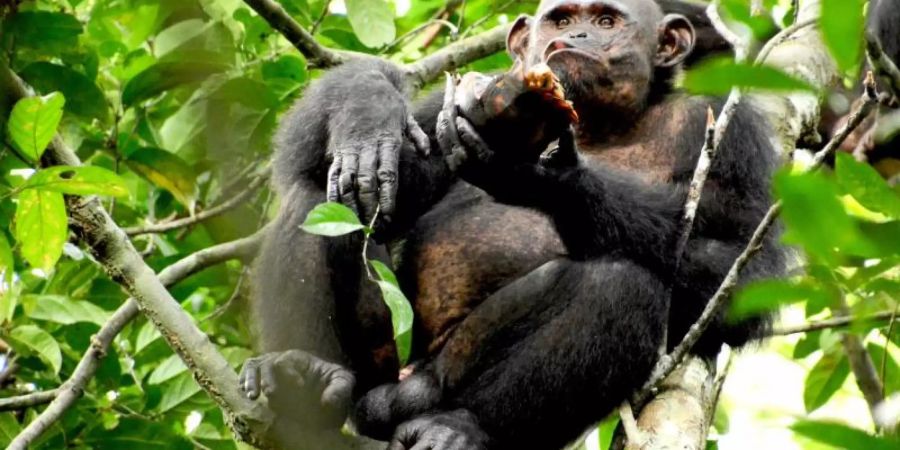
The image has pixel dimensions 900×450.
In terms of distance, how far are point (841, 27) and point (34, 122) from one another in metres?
2.97

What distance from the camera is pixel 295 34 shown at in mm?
5781

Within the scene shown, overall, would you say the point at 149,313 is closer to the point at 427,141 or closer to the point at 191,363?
the point at 191,363

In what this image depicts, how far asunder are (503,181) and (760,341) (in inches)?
55.7

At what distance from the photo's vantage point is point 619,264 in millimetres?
4348

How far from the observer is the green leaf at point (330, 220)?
11.4 feet

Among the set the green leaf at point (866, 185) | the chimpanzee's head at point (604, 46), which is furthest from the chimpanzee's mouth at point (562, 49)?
the green leaf at point (866, 185)

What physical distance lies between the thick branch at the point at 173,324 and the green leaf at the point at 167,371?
5.44 feet

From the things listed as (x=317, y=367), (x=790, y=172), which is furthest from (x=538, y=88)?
(x=790, y=172)

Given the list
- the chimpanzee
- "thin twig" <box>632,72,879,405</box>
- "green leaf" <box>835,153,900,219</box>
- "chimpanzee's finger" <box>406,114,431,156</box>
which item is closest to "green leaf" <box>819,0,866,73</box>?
"green leaf" <box>835,153,900,219</box>

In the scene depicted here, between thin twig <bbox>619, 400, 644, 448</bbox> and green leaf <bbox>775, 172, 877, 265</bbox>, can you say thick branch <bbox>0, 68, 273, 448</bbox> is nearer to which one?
thin twig <bbox>619, 400, 644, 448</bbox>

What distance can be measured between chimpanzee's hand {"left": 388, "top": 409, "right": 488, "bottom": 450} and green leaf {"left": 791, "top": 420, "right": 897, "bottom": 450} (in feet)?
8.75

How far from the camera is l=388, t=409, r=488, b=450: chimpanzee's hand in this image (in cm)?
412

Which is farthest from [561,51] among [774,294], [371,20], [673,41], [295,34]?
[774,294]

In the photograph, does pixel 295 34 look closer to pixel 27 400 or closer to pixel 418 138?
pixel 418 138
